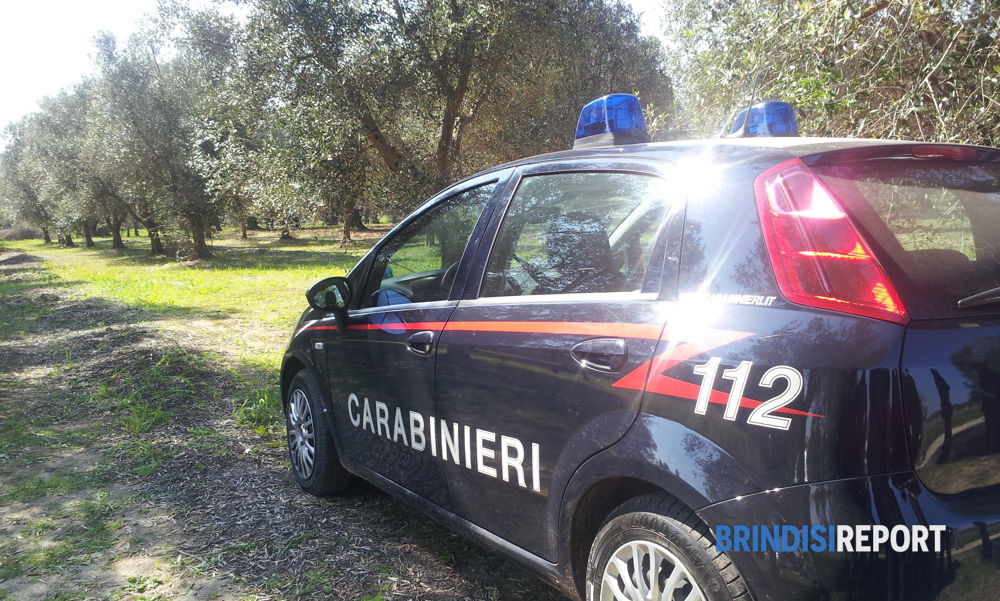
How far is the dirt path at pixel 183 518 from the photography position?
10.3ft

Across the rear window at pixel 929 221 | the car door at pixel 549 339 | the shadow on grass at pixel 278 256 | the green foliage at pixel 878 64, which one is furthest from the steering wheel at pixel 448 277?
the shadow on grass at pixel 278 256

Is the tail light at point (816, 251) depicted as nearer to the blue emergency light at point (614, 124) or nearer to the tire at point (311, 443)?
the blue emergency light at point (614, 124)

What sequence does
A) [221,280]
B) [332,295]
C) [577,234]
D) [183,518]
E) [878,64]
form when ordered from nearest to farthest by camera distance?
[577,234], [332,295], [183,518], [878,64], [221,280]

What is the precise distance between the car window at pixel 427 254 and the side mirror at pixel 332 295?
0.12m

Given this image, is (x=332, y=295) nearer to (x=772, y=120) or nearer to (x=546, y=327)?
(x=546, y=327)

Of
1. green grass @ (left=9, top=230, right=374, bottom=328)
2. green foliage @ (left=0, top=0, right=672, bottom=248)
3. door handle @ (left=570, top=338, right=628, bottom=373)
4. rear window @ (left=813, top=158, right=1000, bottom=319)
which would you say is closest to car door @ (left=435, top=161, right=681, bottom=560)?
door handle @ (left=570, top=338, right=628, bottom=373)

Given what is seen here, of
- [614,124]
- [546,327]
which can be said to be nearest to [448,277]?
[546,327]

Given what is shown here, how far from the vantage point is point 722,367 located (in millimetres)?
1708

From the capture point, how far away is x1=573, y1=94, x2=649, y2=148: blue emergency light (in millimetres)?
2870

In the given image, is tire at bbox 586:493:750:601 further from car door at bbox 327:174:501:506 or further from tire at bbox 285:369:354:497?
tire at bbox 285:369:354:497

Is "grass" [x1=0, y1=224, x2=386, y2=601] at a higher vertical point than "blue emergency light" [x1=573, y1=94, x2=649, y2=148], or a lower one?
lower

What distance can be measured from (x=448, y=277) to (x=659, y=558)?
1.52 m

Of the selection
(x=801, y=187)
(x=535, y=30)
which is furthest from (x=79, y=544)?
(x=535, y=30)

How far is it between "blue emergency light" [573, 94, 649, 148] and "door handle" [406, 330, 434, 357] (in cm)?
102
